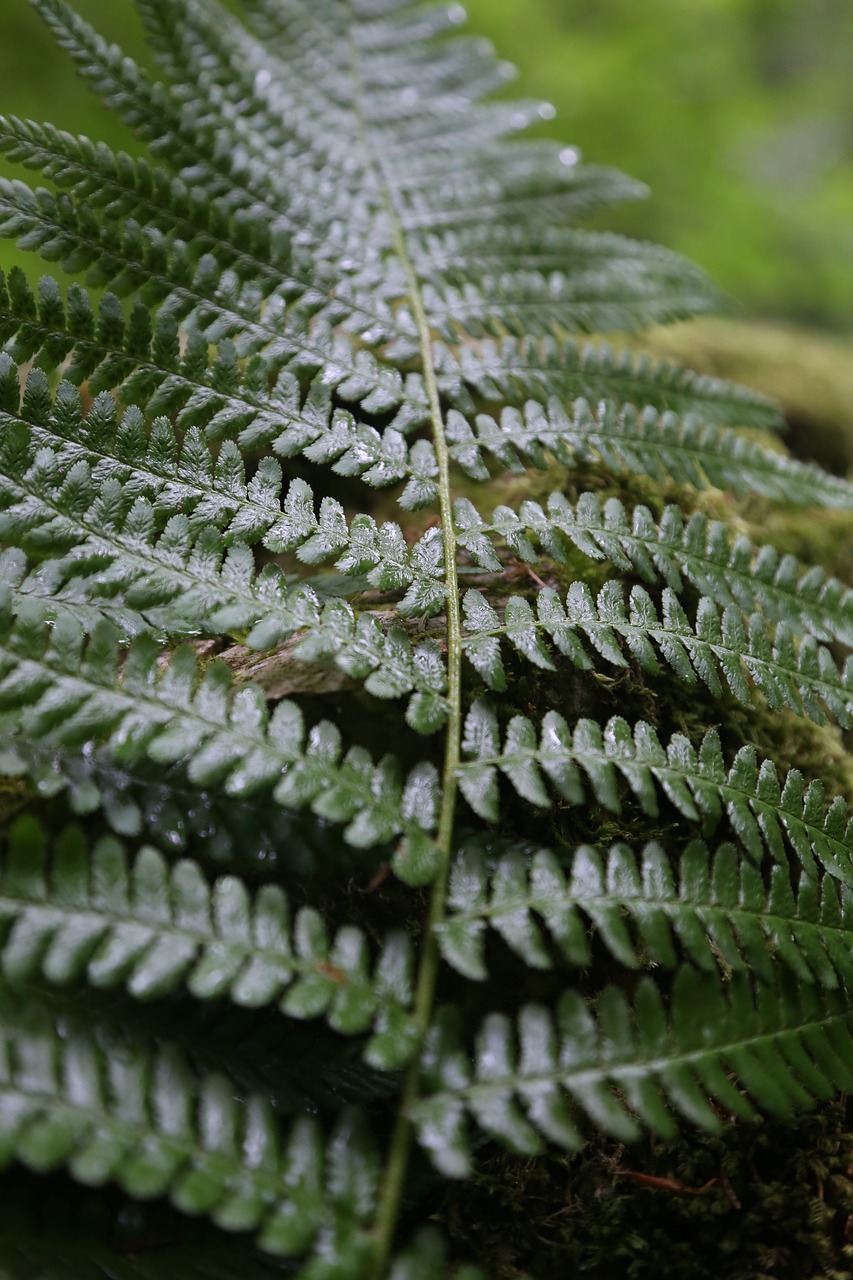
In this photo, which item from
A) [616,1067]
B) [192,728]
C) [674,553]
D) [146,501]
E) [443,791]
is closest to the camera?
[616,1067]

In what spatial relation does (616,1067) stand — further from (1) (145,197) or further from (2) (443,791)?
(1) (145,197)

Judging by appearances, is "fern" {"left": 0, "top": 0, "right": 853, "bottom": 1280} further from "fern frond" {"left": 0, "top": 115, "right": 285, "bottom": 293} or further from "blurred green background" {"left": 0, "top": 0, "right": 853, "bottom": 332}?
"blurred green background" {"left": 0, "top": 0, "right": 853, "bottom": 332}

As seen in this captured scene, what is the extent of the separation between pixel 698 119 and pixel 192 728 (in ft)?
14.3

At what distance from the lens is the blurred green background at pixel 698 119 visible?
387 centimetres

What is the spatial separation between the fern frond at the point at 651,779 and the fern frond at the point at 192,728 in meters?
0.14

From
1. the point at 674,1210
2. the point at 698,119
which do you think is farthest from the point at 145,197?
the point at 698,119

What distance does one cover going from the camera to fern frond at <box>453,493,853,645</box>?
60.7 inches

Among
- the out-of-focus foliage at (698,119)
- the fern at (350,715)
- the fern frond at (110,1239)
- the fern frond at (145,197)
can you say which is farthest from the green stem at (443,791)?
the out-of-focus foliage at (698,119)

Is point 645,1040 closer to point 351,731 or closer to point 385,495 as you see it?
point 351,731

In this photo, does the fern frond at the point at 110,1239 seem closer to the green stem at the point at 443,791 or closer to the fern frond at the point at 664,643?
the green stem at the point at 443,791

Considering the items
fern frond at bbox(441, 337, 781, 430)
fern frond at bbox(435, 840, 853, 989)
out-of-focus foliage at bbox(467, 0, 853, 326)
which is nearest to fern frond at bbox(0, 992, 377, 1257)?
fern frond at bbox(435, 840, 853, 989)

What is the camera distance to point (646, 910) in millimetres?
1157

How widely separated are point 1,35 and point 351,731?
314cm

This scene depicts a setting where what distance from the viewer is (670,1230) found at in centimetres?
121
